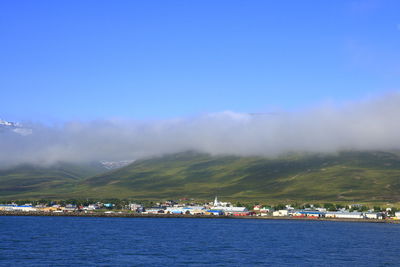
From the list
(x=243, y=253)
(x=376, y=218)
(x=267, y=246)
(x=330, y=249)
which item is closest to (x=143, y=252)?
(x=243, y=253)

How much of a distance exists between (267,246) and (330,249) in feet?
33.7

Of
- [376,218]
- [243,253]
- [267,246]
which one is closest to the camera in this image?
[243,253]

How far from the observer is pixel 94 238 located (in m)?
100

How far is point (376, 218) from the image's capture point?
7790 inches

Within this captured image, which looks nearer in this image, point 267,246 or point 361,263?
point 361,263

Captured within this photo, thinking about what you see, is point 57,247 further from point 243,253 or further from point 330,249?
point 330,249

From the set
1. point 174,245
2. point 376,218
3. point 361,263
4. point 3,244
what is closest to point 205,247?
point 174,245

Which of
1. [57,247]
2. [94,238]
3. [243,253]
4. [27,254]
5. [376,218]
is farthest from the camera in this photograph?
[376,218]

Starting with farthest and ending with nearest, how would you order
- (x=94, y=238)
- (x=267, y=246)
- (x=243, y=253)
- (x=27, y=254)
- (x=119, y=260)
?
1. (x=94, y=238)
2. (x=267, y=246)
3. (x=243, y=253)
4. (x=27, y=254)
5. (x=119, y=260)

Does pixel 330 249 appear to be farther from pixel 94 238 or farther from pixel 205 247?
pixel 94 238

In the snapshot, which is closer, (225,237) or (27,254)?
(27,254)

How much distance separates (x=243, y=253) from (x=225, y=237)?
2757 cm

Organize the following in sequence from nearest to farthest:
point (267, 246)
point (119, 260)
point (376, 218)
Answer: point (119, 260), point (267, 246), point (376, 218)

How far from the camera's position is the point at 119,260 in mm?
69375
